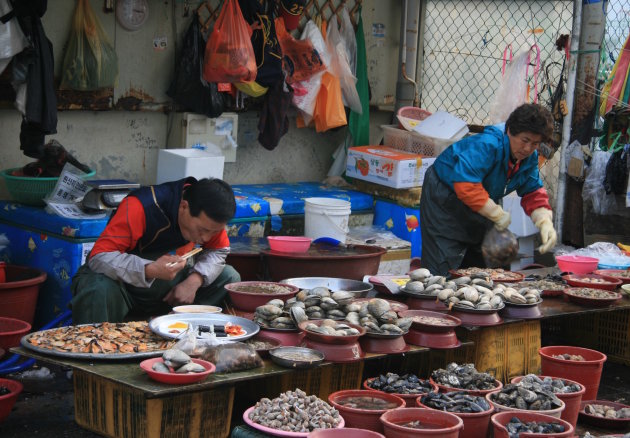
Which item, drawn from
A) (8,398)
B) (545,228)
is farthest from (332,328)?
(545,228)

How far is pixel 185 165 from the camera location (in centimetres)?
669

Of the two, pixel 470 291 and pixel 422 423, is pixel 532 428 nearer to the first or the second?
pixel 422 423

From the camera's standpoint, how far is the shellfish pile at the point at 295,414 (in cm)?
348

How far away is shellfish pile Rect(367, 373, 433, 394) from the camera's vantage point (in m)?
3.97

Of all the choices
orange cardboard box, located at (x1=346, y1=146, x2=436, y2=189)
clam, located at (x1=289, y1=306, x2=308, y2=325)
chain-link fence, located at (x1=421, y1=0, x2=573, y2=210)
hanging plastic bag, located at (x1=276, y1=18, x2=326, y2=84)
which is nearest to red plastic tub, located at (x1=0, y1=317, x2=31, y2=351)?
clam, located at (x1=289, y1=306, x2=308, y2=325)

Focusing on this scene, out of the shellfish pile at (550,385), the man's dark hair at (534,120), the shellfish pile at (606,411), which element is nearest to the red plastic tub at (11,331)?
the shellfish pile at (550,385)

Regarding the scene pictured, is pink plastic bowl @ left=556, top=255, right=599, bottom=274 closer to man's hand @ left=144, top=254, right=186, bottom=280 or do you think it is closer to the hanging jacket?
the hanging jacket

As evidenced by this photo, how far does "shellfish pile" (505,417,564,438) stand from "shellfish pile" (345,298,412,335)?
2.60 ft

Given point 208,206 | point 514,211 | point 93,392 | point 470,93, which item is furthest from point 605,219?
point 93,392

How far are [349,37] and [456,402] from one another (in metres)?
5.15

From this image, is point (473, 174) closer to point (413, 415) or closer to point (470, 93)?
point (413, 415)

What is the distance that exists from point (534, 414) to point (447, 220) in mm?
2616

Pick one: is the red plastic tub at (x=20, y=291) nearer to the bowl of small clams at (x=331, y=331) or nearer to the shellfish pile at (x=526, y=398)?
the bowl of small clams at (x=331, y=331)

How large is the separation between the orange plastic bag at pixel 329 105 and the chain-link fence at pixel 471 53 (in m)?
1.28
